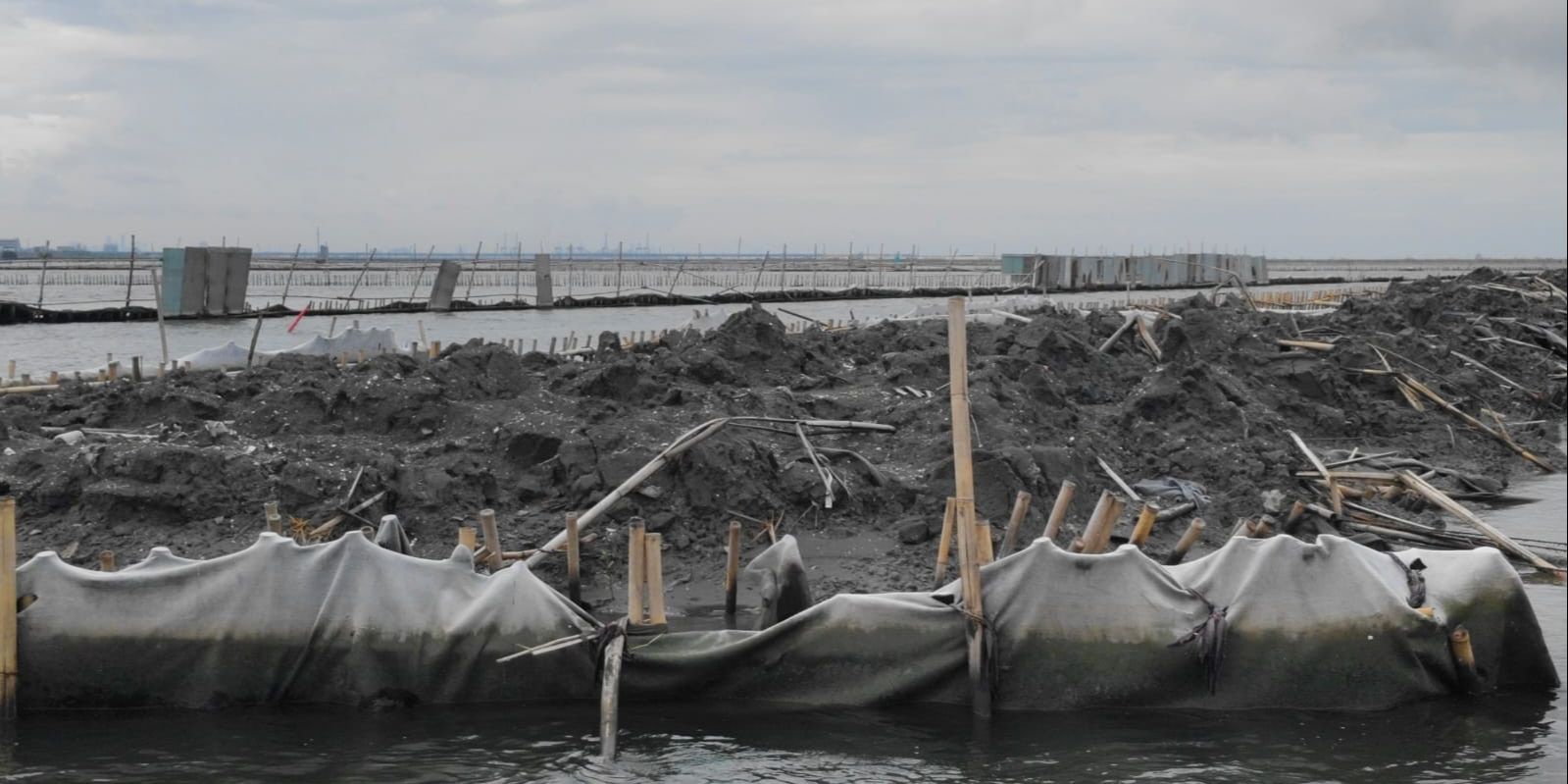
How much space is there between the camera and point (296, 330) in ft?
163

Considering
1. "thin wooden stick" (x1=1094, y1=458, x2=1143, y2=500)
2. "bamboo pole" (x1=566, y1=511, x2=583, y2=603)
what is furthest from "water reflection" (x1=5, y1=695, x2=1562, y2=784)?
"thin wooden stick" (x1=1094, y1=458, x2=1143, y2=500)

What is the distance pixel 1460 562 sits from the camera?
39.1 feet

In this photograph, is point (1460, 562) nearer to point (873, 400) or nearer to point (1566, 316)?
point (873, 400)

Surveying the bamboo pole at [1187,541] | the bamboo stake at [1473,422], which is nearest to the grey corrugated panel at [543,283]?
the bamboo stake at [1473,422]

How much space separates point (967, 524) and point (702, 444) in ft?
18.7

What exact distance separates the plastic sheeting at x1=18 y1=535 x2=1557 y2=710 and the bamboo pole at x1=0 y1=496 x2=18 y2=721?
0.54ft

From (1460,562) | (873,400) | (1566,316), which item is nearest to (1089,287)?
(1566,316)

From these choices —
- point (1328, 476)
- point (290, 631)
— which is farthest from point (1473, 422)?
point (290, 631)

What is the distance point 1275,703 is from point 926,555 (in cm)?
453

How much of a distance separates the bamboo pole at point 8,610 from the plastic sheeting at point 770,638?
164mm

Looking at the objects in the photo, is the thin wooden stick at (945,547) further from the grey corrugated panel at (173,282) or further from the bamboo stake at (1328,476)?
the grey corrugated panel at (173,282)

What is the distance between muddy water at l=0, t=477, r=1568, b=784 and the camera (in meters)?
10.3

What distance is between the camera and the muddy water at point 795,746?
33.7 feet

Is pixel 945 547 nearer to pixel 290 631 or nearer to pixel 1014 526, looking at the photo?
pixel 1014 526
